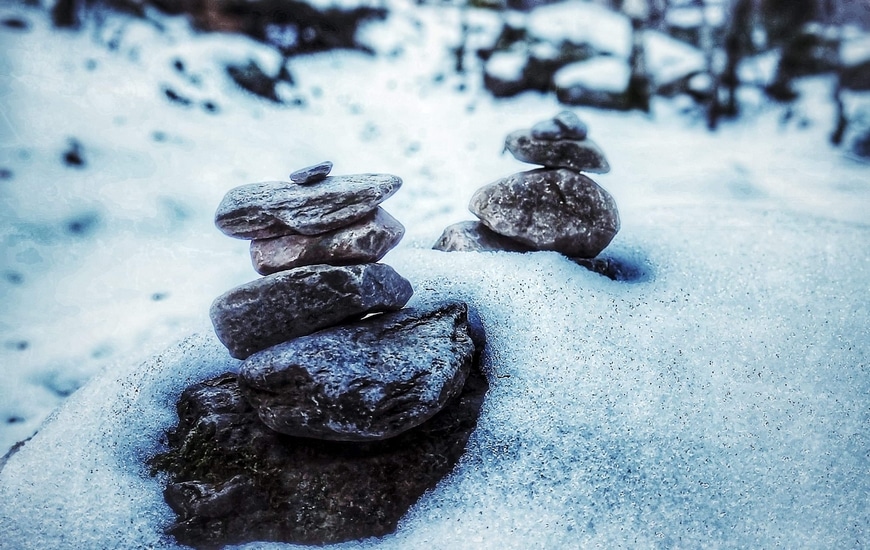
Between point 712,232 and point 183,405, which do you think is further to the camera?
point 712,232

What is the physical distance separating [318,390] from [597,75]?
4.10 m

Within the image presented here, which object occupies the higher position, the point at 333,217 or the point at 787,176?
the point at 333,217

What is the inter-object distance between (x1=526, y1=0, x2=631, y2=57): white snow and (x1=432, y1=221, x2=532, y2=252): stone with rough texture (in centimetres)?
275

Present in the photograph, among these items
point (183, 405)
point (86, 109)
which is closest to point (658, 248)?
point (183, 405)

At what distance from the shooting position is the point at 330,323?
2.26 m

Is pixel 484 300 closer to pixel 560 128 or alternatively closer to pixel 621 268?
pixel 621 268

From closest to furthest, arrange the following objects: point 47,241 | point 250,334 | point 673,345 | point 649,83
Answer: point 250,334, point 673,345, point 47,241, point 649,83

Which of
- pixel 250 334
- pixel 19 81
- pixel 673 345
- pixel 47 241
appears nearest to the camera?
pixel 250 334

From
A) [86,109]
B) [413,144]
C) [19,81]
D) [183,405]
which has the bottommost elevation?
[183,405]

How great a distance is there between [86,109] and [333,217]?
2218mm

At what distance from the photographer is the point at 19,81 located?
10.3 ft

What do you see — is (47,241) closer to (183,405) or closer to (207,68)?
(183,405)

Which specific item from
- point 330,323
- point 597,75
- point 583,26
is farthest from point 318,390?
point 583,26

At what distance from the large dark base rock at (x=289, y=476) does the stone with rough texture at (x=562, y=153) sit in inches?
55.3
